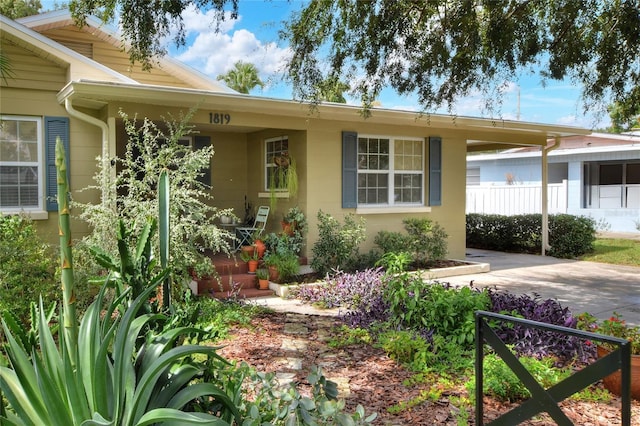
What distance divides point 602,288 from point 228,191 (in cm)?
760

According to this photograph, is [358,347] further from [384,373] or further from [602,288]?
[602,288]

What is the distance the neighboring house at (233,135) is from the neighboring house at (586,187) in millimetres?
7505

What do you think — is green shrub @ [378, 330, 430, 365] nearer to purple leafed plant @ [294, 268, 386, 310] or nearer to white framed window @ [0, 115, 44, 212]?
purple leafed plant @ [294, 268, 386, 310]

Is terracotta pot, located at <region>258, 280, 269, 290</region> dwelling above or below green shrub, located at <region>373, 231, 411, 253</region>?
below

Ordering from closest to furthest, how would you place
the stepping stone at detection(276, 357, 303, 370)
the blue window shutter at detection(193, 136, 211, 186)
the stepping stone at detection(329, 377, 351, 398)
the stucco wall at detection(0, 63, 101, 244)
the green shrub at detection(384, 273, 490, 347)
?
Result: the stepping stone at detection(329, 377, 351, 398) → the stepping stone at detection(276, 357, 303, 370) → the green shrub at detection(384, 273, 490, 347) → the stucco wall at detection(0, 63, 101, 244) → the blue window shutter at detection(193, 136, 211, 186)

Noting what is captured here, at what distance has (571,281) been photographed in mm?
9781

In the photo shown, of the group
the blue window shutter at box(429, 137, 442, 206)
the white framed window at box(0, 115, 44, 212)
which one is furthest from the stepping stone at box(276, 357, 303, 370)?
the blue window shutter at box(429, 137, 442, 206)

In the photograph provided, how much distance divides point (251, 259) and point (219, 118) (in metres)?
2.45

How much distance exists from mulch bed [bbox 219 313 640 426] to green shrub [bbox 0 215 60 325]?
2161 mm

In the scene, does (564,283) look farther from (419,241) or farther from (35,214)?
(35,214)

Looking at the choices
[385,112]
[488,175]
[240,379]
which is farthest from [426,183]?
[488,175]

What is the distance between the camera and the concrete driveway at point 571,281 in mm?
7734

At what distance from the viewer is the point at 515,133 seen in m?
12.8

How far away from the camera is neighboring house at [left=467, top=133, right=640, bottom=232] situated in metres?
19.3
